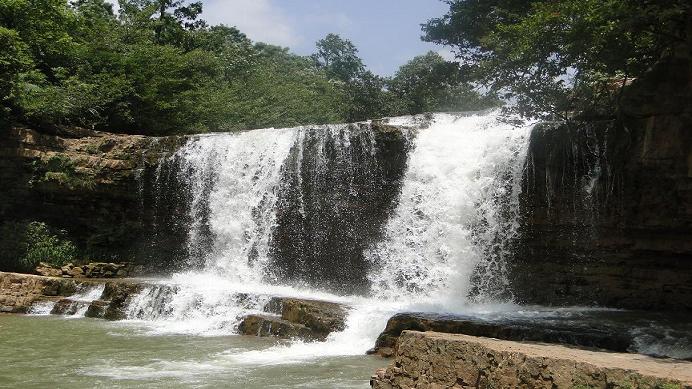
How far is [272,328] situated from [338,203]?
5.15m

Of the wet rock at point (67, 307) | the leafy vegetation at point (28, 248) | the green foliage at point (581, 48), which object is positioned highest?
the green foliage at point (581, 48)

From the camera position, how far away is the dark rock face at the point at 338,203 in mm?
15250

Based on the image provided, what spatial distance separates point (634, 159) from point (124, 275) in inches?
491

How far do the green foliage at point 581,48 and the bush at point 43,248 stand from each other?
1111 centimetres

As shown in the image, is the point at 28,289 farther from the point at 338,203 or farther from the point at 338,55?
the point at 338,55

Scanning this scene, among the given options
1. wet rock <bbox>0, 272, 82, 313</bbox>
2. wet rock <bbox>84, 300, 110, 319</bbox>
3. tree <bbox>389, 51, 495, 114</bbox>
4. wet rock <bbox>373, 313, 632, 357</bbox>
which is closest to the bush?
wet rock <bbox>0, 272, 82, 313</bbox>

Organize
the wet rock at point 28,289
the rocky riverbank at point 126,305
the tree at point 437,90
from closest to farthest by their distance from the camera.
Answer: the rocky riverbank at point 126,305 → the wet rock at point 28,289 → the tree at point 437,90

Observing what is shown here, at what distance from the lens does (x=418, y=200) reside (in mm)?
14828

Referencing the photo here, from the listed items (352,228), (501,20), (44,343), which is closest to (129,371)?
(44,343)

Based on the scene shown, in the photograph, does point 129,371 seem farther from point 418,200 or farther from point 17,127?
point 17,127

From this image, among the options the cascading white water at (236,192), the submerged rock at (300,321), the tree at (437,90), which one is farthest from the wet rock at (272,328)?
the tree at (437,90)

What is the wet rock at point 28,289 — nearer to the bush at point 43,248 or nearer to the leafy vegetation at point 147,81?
the bush at point 43,248

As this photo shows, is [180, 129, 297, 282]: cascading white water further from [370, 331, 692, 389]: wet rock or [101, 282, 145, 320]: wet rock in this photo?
[370, 331, 692, 389]: wet rock

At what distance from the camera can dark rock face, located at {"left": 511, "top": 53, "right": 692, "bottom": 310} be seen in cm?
1140
